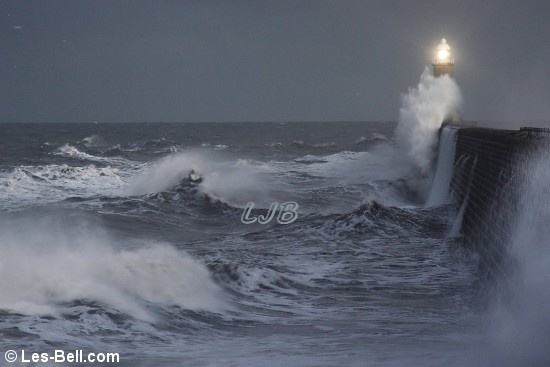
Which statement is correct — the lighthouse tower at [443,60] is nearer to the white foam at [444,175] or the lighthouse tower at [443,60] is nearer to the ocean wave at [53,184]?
the white foam at [444,175]

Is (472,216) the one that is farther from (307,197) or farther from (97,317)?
(307,197)

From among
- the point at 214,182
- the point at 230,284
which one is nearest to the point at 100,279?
the point at 230,284

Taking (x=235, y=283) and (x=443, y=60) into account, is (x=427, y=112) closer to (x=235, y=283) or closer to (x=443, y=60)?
(x=443, y=60)

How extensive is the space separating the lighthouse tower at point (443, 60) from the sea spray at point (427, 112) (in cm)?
29

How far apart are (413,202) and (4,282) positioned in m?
16.5

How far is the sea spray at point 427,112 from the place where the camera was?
32688 mm

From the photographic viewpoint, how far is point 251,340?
822 centimetres

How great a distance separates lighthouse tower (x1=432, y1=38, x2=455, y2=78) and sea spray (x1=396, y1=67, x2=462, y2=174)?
29cm

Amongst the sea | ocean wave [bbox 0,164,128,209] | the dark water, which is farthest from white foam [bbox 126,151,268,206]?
the dark water

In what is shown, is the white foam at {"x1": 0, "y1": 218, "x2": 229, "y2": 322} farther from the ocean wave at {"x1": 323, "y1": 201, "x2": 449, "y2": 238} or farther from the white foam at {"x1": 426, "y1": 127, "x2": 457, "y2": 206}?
the white foam at {"x1": 426, "y1": 127, "x2": 457, "y2": 206}

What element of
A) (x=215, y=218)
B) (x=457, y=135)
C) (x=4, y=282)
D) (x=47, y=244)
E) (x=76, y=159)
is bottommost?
(x=4, y=282)

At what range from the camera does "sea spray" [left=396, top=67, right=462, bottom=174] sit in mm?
32688

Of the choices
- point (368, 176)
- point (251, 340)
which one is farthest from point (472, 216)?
point (368, 176)

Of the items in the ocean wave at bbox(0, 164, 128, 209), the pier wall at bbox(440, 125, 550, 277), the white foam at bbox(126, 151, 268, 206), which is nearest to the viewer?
the pier wall at bbox(440, 125, 550, 277)
